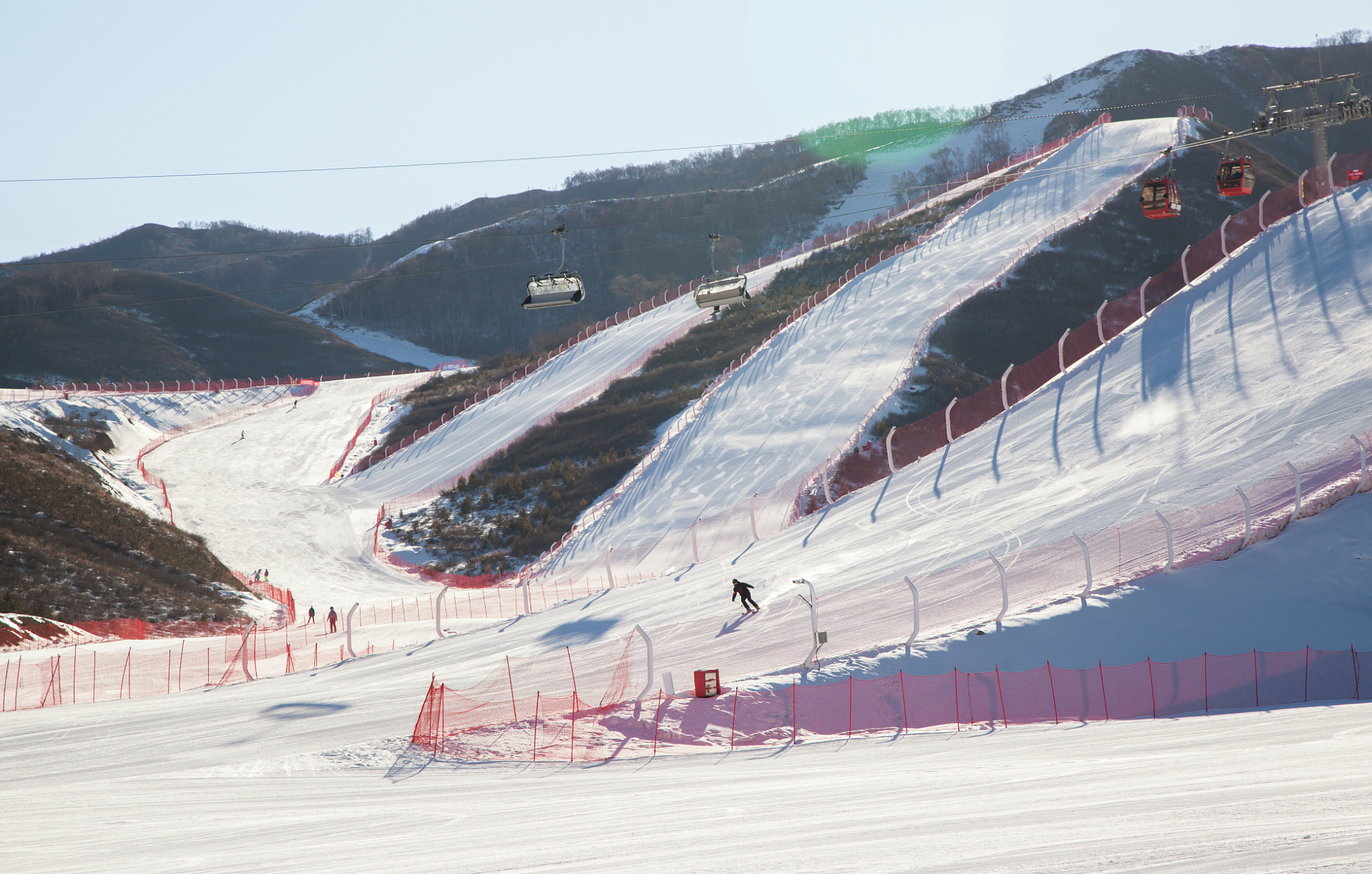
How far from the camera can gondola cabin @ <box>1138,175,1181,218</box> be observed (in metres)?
30.0

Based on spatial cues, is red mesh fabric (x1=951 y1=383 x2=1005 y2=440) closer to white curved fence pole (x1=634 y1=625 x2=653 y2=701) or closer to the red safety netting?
the red safety netting

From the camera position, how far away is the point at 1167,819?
7152 millimetres

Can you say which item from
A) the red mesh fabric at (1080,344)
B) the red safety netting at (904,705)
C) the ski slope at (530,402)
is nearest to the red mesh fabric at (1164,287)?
the red mesh fabric at (1080,344)

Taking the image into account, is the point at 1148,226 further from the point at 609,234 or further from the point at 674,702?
the point at 609,234

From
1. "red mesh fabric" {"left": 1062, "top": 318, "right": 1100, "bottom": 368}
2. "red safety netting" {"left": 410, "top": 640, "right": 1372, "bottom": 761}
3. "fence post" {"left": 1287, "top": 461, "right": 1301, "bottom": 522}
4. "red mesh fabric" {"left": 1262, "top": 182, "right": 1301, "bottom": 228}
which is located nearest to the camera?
"red safety netting" {"left": 410, "top": 640, "right": 1372, "bottom": 761}

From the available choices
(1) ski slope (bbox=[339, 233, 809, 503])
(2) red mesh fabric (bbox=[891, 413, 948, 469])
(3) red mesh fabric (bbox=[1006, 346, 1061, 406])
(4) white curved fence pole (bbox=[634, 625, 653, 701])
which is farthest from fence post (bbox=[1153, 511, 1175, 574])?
(1) ski slope (bbox=[339, 233, 809, 503])

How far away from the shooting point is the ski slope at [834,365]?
3397cm

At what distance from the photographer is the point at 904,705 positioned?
14906 millimetres

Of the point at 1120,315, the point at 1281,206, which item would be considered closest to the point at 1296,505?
the point at 1120,315

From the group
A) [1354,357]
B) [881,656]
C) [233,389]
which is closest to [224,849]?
[881,656]

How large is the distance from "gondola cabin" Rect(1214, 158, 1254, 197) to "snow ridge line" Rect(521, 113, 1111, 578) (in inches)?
531

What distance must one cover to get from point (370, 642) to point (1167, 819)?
71.4ft

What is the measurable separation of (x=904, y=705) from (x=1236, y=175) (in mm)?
24147

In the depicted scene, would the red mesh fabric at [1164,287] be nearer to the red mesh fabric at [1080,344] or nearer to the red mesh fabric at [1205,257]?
the red mesh fabric at [1205,257]
